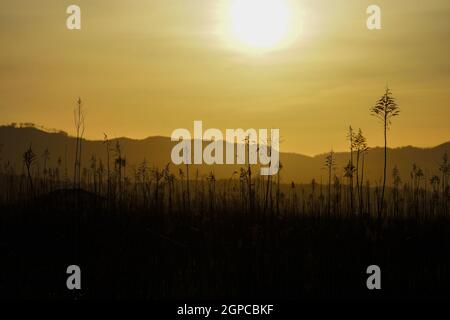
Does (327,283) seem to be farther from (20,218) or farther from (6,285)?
(20,218)

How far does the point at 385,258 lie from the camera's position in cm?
846

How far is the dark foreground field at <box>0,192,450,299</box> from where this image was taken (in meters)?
7.59

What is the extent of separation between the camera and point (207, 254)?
839cm

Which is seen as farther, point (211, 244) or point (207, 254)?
point (211, 244)

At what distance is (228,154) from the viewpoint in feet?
31.4

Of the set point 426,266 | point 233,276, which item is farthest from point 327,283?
point 426,266

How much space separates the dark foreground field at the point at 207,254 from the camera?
7.59 m

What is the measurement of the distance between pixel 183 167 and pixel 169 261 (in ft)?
12.4

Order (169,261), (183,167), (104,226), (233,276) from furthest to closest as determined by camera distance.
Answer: (183,167) < (104,226) < (169,261) < (233,276)

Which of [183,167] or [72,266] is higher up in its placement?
[183,167]
